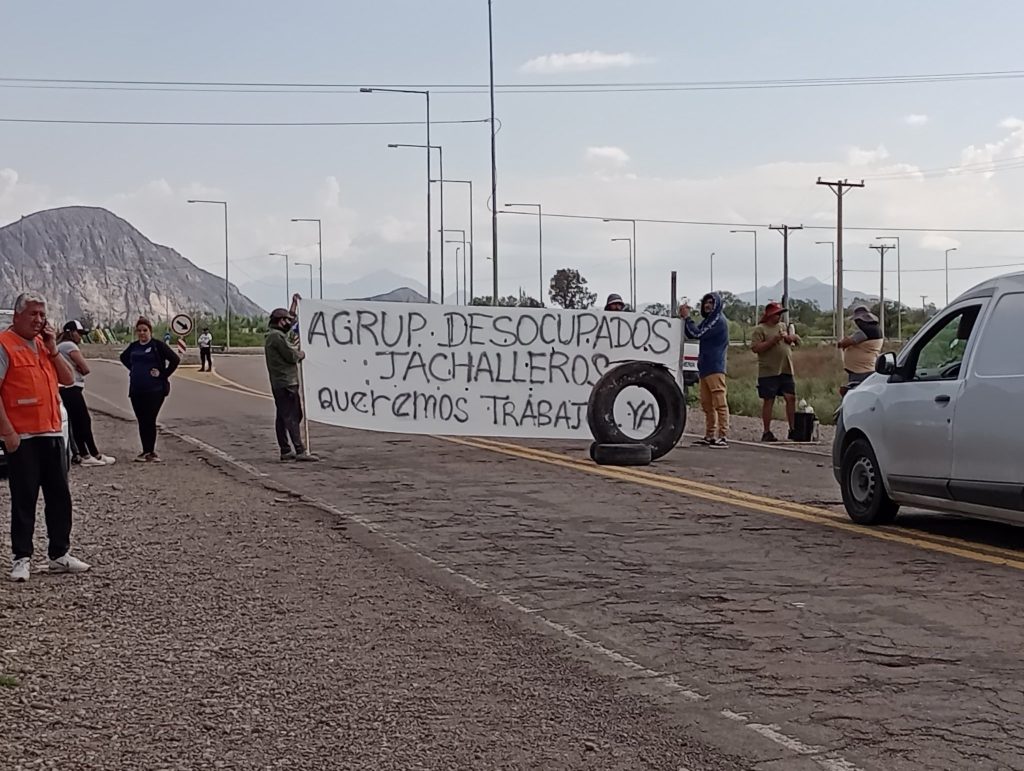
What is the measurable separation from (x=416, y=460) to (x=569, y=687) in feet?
35.4

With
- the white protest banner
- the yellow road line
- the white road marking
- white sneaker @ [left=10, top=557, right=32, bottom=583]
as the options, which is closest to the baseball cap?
the white protest banner

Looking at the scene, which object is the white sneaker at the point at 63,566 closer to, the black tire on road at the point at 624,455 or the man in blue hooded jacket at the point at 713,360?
the black tire on road at the point at 624,455

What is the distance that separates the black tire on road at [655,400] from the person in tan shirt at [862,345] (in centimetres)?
206

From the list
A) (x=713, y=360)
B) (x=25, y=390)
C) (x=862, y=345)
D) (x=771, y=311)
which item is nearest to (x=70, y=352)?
(x=25, y=390)

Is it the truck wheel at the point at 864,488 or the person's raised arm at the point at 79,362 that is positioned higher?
the person's raised arm at the point at 79,362

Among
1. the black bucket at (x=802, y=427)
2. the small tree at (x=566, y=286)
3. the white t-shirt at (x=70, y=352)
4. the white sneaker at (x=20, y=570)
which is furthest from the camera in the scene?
the small tree at (x=566, y=286)

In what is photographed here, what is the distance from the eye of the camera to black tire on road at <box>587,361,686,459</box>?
54.9ft

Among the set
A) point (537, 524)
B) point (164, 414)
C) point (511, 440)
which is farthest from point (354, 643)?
point (164, 414)

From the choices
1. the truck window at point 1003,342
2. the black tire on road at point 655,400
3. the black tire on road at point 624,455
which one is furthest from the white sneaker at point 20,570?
the black tire on road at point 655,400

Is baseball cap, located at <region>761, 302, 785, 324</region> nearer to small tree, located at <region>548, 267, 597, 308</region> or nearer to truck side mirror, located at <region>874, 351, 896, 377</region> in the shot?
truck side mirror, located at <region>874, 351, 896, 377</region>

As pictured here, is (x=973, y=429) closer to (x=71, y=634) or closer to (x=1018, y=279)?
(x=1018, y=279)

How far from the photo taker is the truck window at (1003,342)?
9.40 metres

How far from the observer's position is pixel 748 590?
8.65 m

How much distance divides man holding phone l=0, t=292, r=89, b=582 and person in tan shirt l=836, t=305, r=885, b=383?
33.1ft
